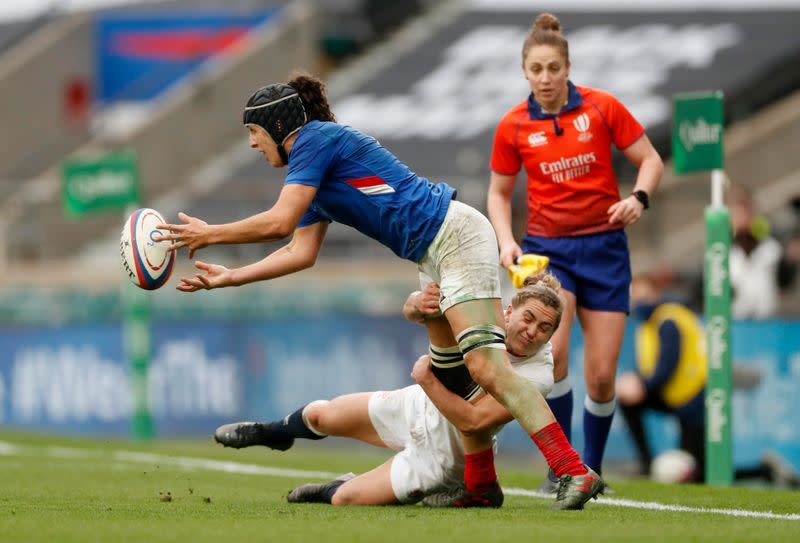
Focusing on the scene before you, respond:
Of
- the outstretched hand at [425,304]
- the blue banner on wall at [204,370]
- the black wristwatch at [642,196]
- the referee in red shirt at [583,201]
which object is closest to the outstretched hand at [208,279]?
the outstretched hand at [425,304]

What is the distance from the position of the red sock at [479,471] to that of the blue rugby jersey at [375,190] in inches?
37.9

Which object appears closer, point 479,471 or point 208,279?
point 208,279

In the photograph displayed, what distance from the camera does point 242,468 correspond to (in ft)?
34.7

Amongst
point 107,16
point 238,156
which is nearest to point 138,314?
point 238,156

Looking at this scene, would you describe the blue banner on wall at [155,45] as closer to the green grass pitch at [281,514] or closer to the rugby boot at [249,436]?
the green grass pitch at [281,514]

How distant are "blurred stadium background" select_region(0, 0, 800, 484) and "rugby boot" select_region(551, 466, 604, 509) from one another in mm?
6226

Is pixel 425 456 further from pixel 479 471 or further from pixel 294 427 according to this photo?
pixel 294 427

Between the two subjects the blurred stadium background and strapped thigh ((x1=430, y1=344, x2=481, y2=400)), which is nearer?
strapped thigh ((x1=430, y1=344, x2=481, y2=400))

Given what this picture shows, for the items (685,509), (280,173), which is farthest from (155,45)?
(685,509)

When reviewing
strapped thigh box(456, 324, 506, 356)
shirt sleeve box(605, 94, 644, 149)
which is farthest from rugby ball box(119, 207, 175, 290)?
shirt sleeve box(605, 94, 644, 149)

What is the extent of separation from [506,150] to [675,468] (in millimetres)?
4225

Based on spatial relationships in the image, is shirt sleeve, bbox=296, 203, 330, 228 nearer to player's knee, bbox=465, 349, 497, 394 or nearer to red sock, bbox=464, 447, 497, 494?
player's knee, bbox=465, 349, 497, 394

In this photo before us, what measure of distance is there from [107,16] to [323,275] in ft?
37.9

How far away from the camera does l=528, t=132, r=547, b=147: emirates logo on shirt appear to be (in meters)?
8.33
